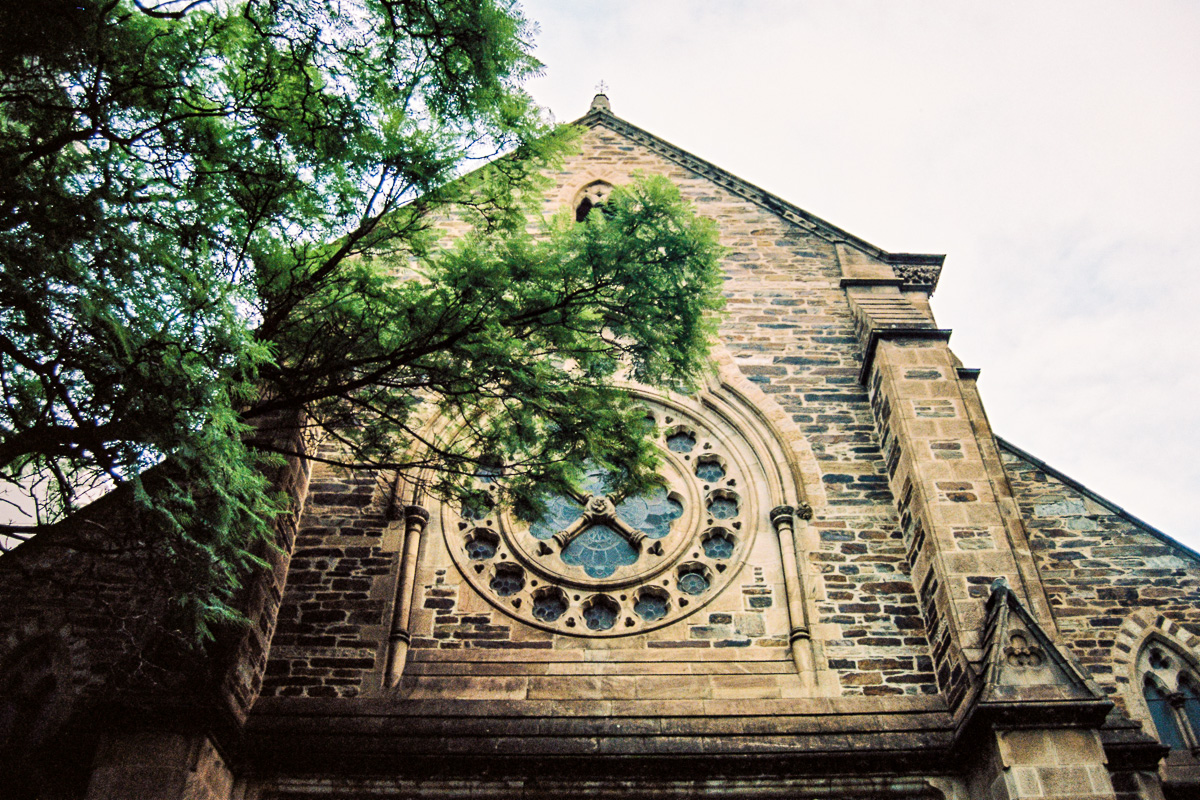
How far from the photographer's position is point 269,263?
6.16 meters

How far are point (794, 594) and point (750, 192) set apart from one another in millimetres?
5871

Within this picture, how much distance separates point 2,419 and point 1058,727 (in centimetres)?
636

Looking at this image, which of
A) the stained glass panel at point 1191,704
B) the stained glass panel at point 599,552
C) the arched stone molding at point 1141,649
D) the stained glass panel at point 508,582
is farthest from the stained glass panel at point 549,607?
the stained glass panel at point 1191,704

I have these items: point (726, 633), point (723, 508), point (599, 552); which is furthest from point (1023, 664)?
point (599, 552)

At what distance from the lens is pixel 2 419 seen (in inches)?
197

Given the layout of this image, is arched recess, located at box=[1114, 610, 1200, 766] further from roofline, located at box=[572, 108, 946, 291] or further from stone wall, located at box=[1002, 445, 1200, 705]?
roofline, located at box=[572, 108, 946, 291]

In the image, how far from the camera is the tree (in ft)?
16.1

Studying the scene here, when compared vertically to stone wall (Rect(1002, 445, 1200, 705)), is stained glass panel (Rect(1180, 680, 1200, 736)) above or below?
below

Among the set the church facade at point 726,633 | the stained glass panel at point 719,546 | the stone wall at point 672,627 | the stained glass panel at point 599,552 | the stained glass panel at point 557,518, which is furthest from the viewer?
the stained glass panel at point 557,518

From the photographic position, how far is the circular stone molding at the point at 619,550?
8.64 m

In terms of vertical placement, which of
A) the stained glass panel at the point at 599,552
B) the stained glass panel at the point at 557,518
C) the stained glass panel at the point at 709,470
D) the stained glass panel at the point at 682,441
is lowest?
the stained glass panel at the point at 599,552

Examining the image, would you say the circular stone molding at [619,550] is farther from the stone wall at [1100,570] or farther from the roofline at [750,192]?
the roofline at [750,192]

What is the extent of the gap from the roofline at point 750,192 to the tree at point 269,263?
507 cm

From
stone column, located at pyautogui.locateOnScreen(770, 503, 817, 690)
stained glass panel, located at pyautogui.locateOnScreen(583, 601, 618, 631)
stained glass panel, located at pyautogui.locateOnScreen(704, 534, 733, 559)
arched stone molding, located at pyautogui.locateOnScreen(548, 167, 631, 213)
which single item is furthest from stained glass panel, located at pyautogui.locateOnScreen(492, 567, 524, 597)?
arched stone molding, located at pyautogui.locateOnScreen(548, 167, 631, 213)
